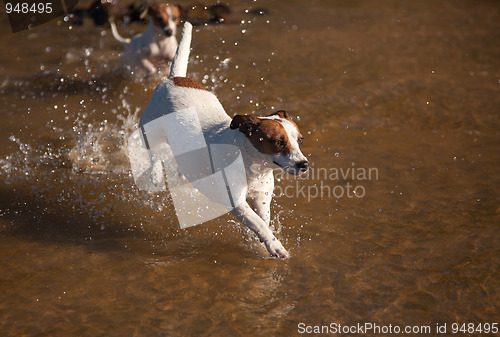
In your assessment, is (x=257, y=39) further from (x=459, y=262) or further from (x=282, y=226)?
(x=459, y=262)

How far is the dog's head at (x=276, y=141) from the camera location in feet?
12.0

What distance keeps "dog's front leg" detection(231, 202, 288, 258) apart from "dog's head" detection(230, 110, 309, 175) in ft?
1.31

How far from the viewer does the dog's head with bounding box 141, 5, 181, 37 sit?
6.98 m

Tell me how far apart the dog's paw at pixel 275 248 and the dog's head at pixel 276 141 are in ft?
1.88

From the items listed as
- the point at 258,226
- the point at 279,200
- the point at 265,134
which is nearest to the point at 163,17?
the point at 279,200

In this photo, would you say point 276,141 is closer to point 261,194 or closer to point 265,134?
point 265,134

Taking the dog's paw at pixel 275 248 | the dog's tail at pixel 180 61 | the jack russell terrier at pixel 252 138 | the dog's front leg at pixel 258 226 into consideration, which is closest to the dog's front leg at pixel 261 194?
the jack russell terrier at pixel 252 138

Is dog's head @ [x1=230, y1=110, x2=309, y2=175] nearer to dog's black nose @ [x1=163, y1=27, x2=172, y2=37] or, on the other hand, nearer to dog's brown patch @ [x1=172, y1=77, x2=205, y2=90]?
dog's brown patch @ [x1=172, y1=77, x2=205, y2=90]

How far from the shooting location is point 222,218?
466 cm

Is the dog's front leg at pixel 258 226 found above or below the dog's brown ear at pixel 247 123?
below

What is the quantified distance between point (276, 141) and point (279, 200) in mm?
1426

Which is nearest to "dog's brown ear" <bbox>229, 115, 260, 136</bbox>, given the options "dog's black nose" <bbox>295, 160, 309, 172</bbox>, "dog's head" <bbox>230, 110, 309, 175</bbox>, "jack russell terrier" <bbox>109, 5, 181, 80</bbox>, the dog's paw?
"dog's head" <bbox>230, 110, 309, 175</bbox>

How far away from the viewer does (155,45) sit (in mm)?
7105

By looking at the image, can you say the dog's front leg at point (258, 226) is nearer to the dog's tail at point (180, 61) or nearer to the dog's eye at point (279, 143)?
the dog's eye at point (279, 143)
